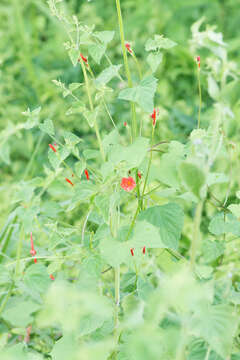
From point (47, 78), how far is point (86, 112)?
1.70 metres

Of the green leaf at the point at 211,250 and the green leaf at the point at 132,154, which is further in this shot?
the green leaf at the point at 211,250

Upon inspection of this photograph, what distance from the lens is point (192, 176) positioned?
22.6 inches

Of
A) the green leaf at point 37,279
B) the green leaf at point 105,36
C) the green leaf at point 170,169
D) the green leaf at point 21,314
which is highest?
the green leaf at point 105,36

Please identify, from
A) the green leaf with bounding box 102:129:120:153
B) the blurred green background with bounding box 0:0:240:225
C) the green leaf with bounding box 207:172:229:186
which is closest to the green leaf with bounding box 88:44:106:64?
the green leaf with bounding box 102:129:120:153

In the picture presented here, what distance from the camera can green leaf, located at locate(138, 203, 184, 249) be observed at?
2.85 feet

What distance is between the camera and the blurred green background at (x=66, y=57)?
2.32 metres

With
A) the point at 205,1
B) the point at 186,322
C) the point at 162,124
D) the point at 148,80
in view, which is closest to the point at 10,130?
the point at 148,80

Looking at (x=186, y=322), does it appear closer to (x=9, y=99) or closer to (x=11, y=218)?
(x=11, y=218)

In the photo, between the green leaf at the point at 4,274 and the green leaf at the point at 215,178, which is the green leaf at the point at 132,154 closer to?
the green leaf at the point at 215,178

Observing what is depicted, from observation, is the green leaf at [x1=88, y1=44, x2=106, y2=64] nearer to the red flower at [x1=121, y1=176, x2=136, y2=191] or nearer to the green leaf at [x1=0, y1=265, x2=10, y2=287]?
the red flower at [x1=121, y1=176, x2=136, y2=191]

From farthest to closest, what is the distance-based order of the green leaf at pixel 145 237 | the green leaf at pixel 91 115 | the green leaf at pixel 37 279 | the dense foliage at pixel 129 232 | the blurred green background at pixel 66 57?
the blurred green background at pixel 66 57 → the green leaf at pixel 37 279 → the green leaf at pixel 91 115 → the green leaf at pixel 145 237 → the dense foliage at pixel 129 232

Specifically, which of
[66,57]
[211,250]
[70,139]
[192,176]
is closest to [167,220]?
[211,250]

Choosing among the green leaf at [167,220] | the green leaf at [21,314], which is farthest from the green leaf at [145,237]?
the green leaf at [21,314]

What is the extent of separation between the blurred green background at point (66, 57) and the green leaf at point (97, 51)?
1.30 meters
